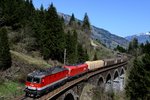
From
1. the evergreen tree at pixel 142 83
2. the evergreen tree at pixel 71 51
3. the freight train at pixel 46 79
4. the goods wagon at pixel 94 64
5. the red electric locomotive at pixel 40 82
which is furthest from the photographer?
the evergreen tree at pixel 71 51

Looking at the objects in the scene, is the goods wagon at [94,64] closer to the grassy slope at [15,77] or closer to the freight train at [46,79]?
the grassy slope at [15,77]

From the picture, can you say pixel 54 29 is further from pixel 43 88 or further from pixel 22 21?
pixel 43 88

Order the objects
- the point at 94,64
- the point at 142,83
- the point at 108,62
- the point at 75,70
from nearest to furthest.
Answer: the point at 142,83 < the point at 75,70 < the point at 94,64 < the point at 108,62

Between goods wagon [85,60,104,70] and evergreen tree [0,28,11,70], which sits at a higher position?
evergreen tree [0,28,11,70]

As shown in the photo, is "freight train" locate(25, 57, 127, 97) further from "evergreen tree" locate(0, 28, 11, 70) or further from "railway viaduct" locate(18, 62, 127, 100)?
"evergreen tree" locate(0, 28, 11, 70)

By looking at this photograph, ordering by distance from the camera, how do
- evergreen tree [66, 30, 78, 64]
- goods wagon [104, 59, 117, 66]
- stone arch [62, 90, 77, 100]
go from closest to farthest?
stone arch [62, 90, 77, 100] < goods wagon [104, 59, 117, 66] < evergreen tree [66, 30, 78, 64]

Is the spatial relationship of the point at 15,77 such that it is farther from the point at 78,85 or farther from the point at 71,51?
the point at 71,51

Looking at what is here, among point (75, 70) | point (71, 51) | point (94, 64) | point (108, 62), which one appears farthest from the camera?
point (108, 62)

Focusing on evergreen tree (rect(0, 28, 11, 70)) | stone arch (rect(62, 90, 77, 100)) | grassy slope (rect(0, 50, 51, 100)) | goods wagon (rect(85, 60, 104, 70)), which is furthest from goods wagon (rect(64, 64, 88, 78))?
evergreen tree (rect(0, 28, 11, 70))

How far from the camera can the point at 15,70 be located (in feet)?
202

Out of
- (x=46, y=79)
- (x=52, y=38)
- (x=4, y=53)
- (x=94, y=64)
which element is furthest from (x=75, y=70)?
(x=52, y=38)

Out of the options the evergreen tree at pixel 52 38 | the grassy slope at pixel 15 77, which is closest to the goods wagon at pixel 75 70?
the grassy slope at pixel 15 77

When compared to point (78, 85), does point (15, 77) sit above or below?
above

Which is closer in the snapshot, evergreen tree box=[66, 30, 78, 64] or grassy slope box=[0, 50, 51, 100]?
grassy slope box=[0, 50, 51, 100]
